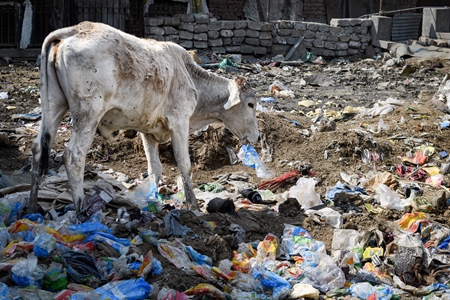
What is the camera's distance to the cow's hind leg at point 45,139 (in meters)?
5.74

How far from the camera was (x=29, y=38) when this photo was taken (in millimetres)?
15695

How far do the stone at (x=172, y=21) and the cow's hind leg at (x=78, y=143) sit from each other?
1128cm

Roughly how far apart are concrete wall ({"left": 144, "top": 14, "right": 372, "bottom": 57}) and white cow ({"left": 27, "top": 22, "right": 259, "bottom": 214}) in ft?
32.2

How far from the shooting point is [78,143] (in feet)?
18.9

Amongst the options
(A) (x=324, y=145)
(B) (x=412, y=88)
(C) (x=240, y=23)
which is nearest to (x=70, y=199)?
(A) (x=324, y=145)

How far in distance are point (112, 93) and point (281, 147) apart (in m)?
3.52

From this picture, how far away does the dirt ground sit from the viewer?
6.21 meters

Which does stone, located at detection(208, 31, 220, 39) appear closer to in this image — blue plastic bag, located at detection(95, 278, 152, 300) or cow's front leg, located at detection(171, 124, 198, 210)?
cow's front leg, located at detection(171, 124, 198, 210)

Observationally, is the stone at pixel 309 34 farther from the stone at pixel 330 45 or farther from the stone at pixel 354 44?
the stone at pixel 354 44

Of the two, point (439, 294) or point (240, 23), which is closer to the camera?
point (439, 294)

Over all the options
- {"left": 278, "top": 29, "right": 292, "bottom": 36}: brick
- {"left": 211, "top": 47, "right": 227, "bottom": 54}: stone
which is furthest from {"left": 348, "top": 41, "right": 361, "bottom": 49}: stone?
{"left": 211, "top": 47, "right": 227, "bottom": 54}: stone

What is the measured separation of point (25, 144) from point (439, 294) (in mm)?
5371

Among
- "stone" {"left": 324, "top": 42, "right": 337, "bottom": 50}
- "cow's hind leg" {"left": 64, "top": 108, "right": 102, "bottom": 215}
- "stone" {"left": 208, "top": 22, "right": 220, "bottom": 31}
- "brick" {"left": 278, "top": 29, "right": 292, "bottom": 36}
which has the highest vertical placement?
"stone" {"left": 208, "top": 22, "right": 220, "bottom": 31}

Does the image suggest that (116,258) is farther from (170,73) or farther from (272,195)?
(272,195)
